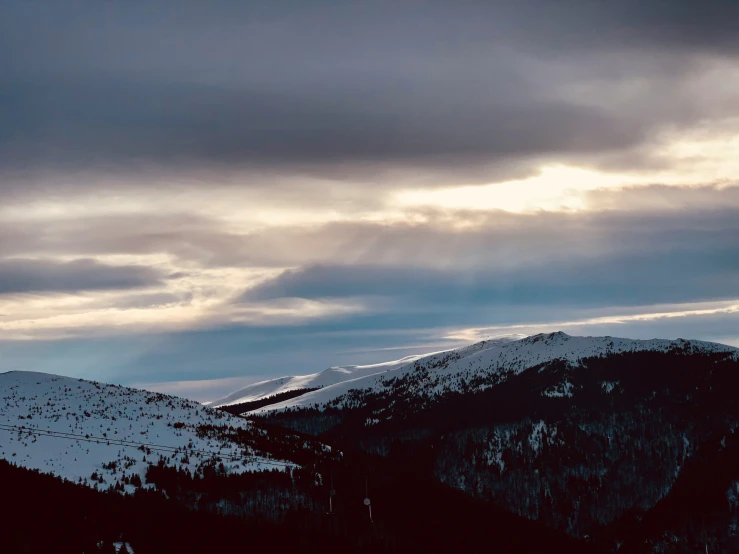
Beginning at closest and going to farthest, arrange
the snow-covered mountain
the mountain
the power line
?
1. the mountain
2. the snow-covered mountain
3. the power line

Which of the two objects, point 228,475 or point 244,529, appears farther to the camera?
point 228,475

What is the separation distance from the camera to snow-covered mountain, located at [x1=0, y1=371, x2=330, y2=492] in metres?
121

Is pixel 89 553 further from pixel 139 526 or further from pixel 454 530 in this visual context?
pixel 454 530

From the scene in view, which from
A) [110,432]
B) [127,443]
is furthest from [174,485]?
[110,432]

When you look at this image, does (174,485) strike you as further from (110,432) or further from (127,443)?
(110,432)

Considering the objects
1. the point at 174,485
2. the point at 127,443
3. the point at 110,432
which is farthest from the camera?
the point at 110,432

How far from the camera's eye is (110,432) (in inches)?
5669

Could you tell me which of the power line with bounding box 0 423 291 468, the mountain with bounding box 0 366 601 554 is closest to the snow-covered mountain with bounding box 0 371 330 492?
the power line with bounding box 0 423 291 468

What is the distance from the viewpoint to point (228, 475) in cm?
13650

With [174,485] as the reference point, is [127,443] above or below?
above

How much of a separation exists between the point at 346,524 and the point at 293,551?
88.5 feet

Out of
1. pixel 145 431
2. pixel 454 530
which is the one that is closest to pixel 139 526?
pixel 145 431

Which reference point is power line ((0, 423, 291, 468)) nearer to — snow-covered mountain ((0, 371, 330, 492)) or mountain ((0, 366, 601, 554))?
snow-covered mountain ((0, 371, 330, 492))

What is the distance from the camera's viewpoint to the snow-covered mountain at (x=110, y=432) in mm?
121375
